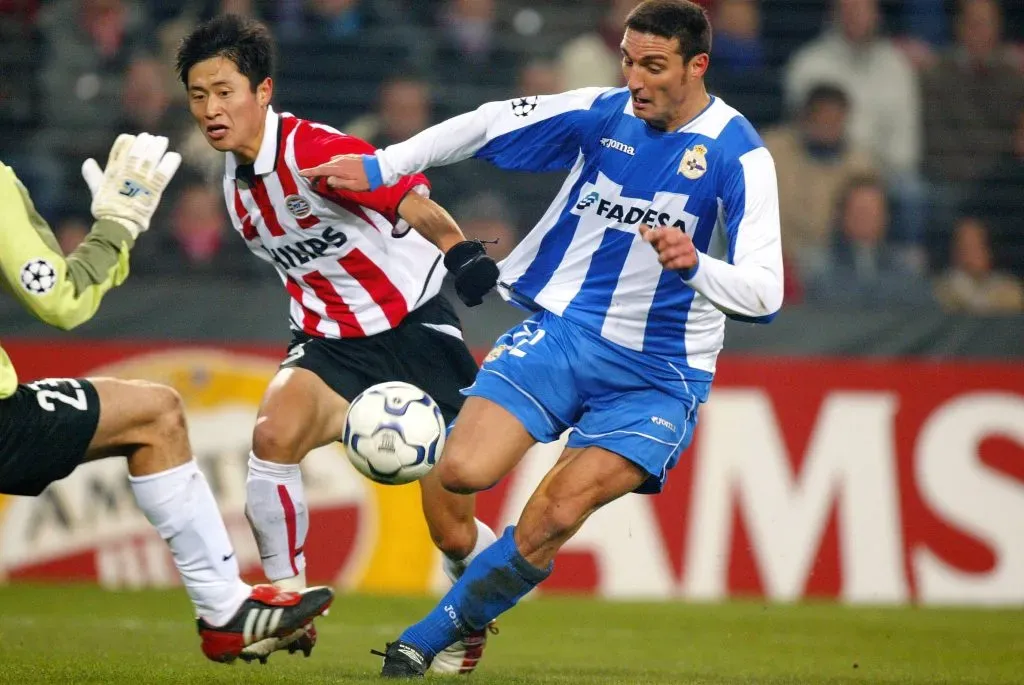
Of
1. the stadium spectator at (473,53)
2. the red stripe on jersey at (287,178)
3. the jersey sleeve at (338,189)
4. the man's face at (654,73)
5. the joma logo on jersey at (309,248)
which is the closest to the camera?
the man's face at (654,73)

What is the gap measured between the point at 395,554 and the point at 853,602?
9.91ft

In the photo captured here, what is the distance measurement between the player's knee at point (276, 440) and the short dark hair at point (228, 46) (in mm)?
1377

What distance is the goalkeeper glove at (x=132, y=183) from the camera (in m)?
5.10

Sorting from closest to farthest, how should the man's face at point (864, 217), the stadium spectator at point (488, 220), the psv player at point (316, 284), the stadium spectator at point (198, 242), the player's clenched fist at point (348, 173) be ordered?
1. the player's clenched fist at point (348, 173)
2. the psv player at point (316, 284)
3. the stadium spectator at point (198, 242)
4. the stadium spectator at point (488, 220)
5. the man's face at point (864, 217)

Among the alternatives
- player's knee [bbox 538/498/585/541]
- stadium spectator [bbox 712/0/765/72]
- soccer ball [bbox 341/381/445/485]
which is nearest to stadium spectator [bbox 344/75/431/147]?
stadium spectator [bbox 712/0/765/72]

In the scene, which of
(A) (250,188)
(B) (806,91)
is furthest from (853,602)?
(A) (250,188)

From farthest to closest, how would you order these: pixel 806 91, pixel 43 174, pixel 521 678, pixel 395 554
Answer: pixel 806 91
pixel 43 174
pixel 395 554
pixel 521 678

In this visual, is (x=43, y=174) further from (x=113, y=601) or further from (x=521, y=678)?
(x=521, y=678)

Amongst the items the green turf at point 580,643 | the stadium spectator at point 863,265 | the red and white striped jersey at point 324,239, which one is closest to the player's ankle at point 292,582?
the green turf at point 580,643

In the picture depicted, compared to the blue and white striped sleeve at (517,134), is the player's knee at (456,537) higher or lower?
lower

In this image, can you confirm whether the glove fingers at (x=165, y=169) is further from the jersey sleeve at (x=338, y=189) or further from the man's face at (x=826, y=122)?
the man's face at (x=826, y=122)

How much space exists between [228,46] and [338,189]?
2.80 ft

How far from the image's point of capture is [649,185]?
18.1 ft

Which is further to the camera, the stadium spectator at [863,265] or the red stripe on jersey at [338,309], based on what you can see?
the stadium spectator at [863,265]
